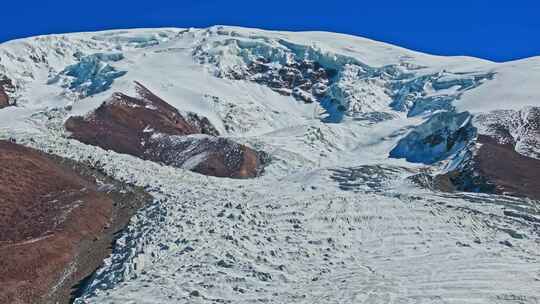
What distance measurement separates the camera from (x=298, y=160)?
100750 millimetres

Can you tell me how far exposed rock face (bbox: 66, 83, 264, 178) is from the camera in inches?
3620

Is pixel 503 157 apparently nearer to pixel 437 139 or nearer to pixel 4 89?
pixel 437 139

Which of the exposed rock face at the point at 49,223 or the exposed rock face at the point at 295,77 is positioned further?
the exposed rock face at the point at 295,77

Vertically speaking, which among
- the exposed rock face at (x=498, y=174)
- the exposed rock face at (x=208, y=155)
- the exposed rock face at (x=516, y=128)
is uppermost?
the exposed rock face at (x=516, y=128)

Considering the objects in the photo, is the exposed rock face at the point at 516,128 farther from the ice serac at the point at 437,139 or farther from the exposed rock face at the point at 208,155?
the exposed rock face at the point at 208,155

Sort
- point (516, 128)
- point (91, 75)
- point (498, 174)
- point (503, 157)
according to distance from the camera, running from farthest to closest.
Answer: point (91, 75)
point (516, 128)
point (503, 157)
point (498, 174)

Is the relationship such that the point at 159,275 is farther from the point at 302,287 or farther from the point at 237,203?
the point at 237,203

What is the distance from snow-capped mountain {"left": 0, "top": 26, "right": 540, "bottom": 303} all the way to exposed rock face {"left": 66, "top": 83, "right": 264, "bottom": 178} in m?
0.37

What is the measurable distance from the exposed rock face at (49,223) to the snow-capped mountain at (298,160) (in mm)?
1919

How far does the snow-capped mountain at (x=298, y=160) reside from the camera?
40.7m

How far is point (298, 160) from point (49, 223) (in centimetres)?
5480

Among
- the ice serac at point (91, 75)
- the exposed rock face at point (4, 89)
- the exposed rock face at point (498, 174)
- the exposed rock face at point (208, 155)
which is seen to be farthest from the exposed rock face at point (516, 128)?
the exposed rock face at point (4, 89)

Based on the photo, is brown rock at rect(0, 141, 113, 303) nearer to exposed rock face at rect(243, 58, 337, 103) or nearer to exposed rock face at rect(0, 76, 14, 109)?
exposed rock face at rect(0, 76, 14, 109)

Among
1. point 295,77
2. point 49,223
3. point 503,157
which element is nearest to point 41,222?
point 49,223
